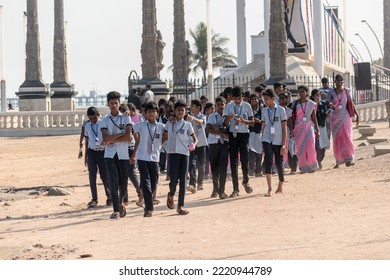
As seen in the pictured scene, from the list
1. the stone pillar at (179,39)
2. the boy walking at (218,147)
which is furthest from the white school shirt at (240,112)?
the stone pillar at (179,39)

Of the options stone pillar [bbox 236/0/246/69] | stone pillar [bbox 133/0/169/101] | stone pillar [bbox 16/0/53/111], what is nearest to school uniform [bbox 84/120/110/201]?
stone pillar [bbox 133/0/169/101]

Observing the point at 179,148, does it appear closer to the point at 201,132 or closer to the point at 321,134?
the point at 201,132

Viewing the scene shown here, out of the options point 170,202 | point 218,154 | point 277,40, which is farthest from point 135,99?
point 277,40

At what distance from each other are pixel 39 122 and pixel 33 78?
3901mm

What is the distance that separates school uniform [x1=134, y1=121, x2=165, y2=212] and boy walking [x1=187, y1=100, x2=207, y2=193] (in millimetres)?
3447

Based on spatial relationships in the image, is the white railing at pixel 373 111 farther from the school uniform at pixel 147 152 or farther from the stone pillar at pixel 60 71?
the school uniform at pixel 147 152

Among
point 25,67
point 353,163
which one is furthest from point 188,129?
point 25,67

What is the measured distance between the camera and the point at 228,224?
18.5 m

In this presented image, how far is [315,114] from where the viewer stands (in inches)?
1043

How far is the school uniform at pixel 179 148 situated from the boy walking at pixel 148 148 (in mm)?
222

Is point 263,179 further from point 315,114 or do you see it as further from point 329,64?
point 329,64

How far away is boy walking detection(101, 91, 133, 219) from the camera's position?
1975cm

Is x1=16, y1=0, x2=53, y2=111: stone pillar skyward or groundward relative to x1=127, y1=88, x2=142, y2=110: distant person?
skyward

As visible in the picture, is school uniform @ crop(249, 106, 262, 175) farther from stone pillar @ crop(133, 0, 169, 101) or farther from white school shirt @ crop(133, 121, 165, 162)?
stone pillar @ crop(133, 0, 169, 101)
